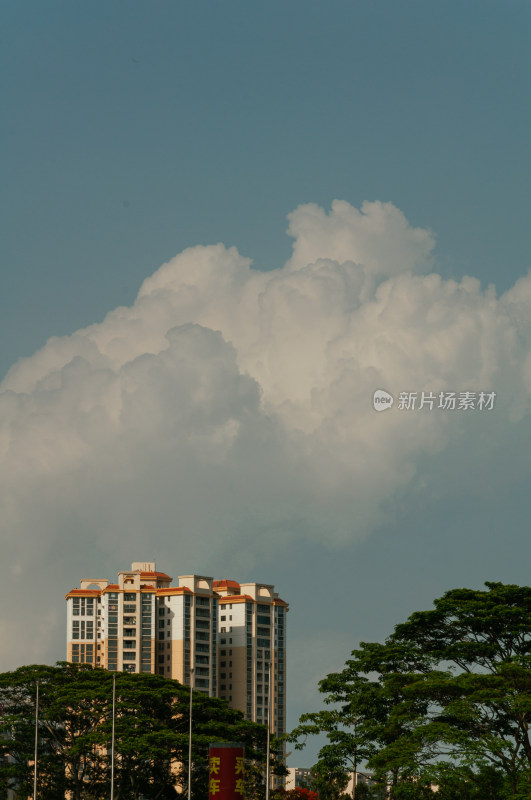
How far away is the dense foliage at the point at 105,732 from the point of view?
2048 inches

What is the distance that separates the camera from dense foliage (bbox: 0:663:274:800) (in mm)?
52031

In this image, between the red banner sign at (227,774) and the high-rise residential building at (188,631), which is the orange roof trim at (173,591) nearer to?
the high-rise residential building at (188,631)

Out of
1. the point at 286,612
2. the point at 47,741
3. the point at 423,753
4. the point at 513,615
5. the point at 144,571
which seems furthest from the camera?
the point at 286,612

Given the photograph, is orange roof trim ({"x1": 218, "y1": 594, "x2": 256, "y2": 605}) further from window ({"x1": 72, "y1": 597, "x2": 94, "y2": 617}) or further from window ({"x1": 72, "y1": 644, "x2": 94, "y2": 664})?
window ({"x1": 72, "y1": 644, "x2": 94, "y2": 664})

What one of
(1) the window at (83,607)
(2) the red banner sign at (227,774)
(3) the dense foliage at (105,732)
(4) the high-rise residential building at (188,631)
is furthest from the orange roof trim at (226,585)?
(2) the red banner sign at (227,774)

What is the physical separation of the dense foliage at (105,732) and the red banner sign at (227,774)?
11.9m

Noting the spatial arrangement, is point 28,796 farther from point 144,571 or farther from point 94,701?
point 144,571

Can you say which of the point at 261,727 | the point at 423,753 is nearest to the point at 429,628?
the point at 423,753

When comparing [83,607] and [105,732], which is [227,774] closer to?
[105,732]

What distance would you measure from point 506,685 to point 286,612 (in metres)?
70.5

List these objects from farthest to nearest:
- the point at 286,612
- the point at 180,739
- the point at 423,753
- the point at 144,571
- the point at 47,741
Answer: the point at 286,612, the point at 144,571, the point at 47,741, the point at 180,739, the point at 423,753

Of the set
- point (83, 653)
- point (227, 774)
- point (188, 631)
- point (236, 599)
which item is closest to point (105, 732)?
point (227, 774)

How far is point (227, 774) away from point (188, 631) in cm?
6037

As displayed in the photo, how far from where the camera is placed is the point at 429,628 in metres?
46.5
